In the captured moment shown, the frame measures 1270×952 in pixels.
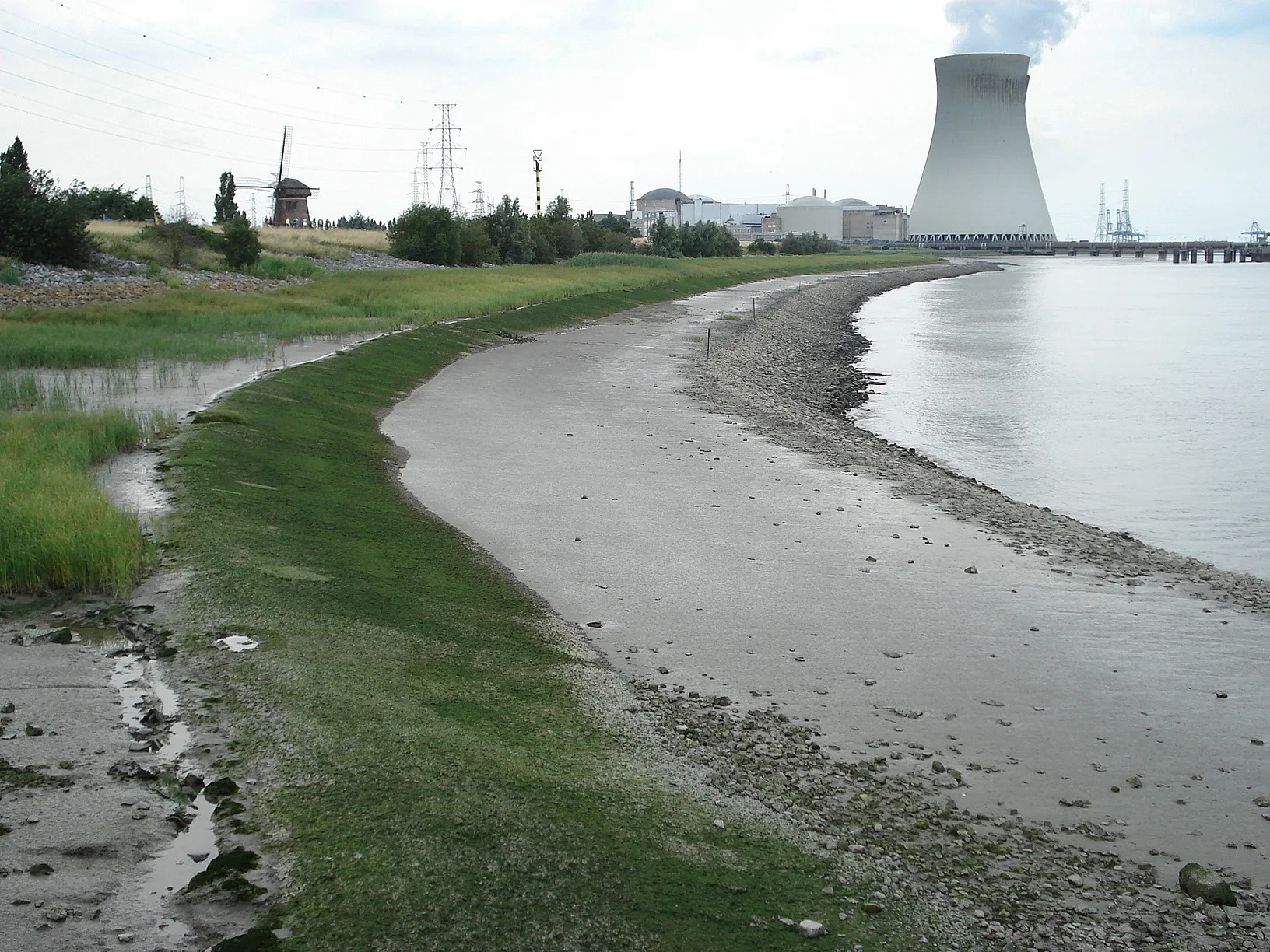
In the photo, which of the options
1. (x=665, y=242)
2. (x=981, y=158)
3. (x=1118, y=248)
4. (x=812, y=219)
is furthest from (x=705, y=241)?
(x=1118, y=248)

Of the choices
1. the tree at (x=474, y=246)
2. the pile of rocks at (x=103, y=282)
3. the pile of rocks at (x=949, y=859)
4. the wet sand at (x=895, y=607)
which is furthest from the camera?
the tree at (x=474, y=246)

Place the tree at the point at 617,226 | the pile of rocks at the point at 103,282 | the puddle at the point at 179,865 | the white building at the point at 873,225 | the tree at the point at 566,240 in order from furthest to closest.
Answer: the white building at the point at 873,225, the tree at the point at 617,226, the tree at the point at 566,240, the pile of rocks at the point at 103,282, the puddle at the point at 179,865

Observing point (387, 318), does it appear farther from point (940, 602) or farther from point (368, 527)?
point (940, 602)

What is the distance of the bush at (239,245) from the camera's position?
46844mm

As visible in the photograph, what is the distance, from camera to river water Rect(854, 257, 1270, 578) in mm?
15281

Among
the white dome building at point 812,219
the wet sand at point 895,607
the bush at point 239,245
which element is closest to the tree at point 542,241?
the bush at point 239,245

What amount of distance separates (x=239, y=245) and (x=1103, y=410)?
34.1 meters

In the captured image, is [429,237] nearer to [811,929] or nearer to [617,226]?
[617,226]

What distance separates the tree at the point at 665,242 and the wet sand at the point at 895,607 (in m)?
72.9

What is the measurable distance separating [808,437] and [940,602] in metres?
8.61

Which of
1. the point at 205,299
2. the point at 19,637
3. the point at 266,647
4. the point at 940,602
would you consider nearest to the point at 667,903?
the point at 266,647

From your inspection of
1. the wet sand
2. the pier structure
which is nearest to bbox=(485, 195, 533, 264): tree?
the wet sand

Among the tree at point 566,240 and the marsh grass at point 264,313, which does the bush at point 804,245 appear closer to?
the tree at point 566,240

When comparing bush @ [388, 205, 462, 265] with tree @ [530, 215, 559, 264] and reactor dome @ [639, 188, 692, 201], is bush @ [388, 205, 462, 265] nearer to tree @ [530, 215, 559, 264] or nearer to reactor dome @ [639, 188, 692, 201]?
tree @ [530, 215, 559, 264]
